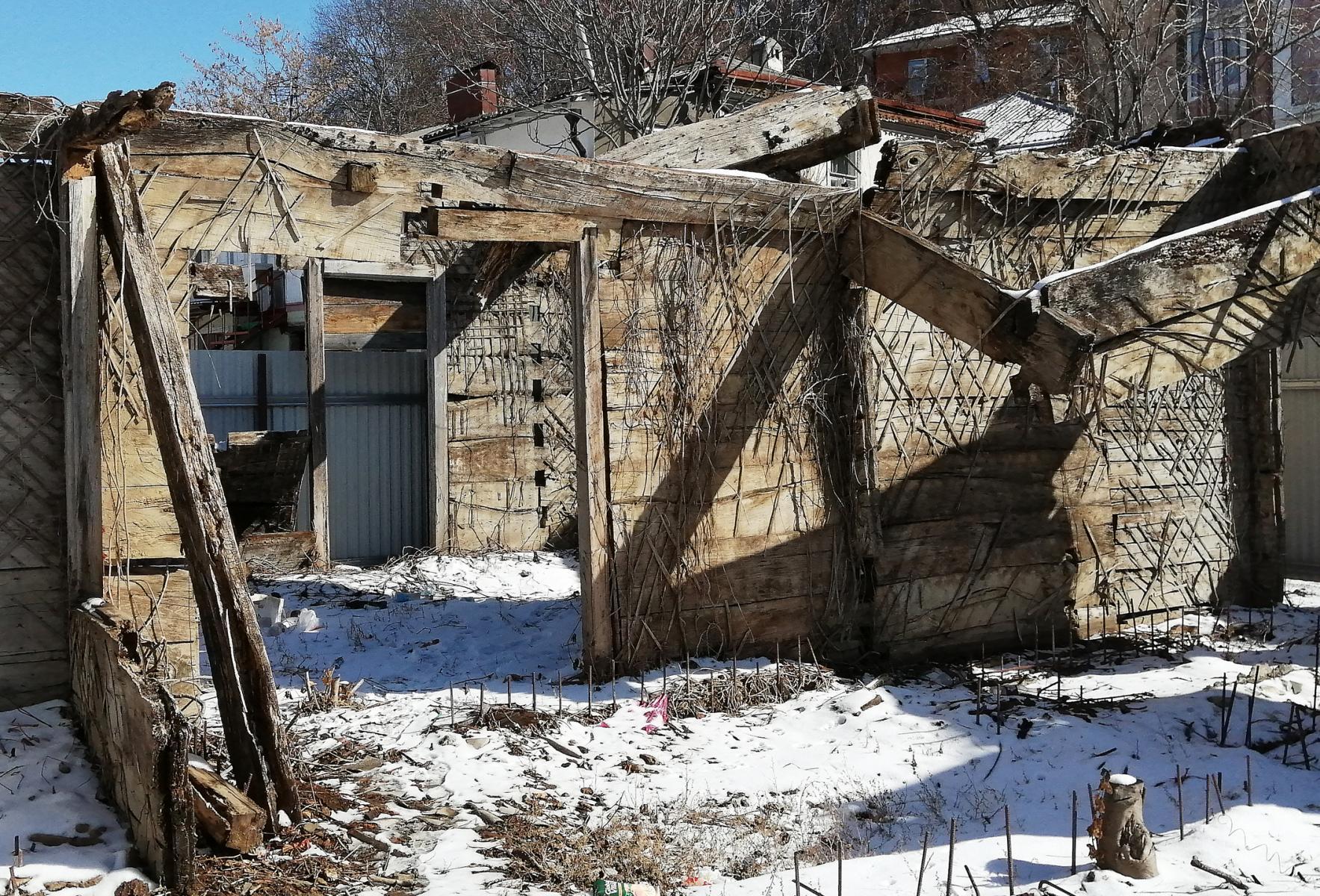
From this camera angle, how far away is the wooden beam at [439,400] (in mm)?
11289

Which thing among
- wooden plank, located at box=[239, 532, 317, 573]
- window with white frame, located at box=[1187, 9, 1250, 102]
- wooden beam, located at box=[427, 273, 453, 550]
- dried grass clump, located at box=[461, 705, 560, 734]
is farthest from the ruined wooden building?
window with white frame, located at box=[1187, 9, 1250, 102]

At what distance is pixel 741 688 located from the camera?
6.57 metres

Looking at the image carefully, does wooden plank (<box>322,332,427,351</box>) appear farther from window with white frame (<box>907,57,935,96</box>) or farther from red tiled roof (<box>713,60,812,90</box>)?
window with white frame (<box>907,57,935,96</box>)

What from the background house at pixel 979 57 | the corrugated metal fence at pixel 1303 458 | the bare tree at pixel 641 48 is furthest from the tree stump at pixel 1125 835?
the background house at pixel 979 57

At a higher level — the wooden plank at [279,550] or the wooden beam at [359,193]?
the wooden beam at [359,193]

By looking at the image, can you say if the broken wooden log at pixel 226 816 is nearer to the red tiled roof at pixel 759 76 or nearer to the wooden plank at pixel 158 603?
the wooden plank at pixel 158 603

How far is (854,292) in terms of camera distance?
724 cm

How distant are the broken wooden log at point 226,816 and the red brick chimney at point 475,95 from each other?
15178mm

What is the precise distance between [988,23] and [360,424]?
54.7 ft

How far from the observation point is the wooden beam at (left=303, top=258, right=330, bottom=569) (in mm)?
10859

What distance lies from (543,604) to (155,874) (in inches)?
212

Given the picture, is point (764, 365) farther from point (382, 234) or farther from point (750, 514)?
point (382, 234)

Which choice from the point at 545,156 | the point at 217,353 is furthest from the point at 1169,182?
the point at 217,353

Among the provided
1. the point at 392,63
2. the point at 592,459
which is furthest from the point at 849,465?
the point at 392,63
